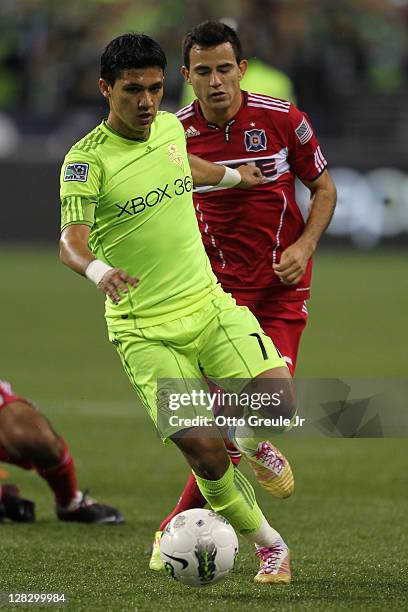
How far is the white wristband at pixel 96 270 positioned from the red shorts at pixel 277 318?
1416 millimetres

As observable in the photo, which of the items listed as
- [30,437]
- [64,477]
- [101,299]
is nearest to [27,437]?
[30,437]

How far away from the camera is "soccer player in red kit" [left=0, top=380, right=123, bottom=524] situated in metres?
6.45

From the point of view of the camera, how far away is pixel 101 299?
16.3 meters

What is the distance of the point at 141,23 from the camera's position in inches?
979

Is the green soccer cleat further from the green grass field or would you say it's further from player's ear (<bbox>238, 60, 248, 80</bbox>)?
player's ear (<bbox>238, 60, 248, 80</bbox>)

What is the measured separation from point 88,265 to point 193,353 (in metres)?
0.64

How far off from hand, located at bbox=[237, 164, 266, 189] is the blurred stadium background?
5.26 feet

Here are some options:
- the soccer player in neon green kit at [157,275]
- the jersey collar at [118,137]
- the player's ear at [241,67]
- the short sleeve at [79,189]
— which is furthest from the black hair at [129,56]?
the player's ear at [241,67]

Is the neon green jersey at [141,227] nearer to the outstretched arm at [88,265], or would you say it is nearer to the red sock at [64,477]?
A: the outstretched arm at [88,265]

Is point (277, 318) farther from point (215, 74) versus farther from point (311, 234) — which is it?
point (215, 74)

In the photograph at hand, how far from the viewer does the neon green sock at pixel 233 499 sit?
504 centimetres

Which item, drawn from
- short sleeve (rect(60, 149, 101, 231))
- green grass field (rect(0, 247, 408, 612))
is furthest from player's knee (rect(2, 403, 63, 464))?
short sleeve (rect(60, 149, 101, 231))

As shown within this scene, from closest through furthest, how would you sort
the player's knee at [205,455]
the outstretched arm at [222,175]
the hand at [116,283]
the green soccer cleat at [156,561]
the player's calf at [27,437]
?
the hand at [116,283], the player's knee at [205,455], the green soccer cleat at [156,561], the outstretched arm at [222,175], the player's calf at [27,437]

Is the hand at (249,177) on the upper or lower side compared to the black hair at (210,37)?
lower
